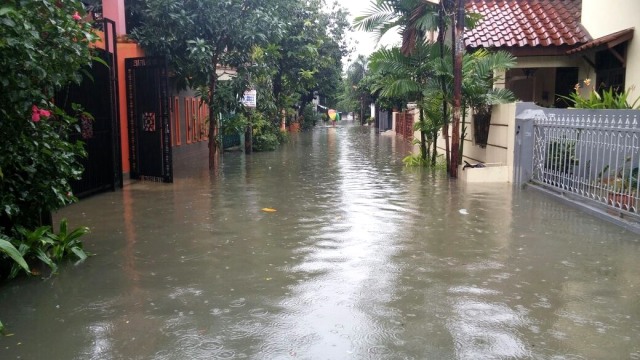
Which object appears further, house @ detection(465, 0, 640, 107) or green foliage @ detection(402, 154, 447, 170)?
green foliage @ detection(402, 154, 447, 170)

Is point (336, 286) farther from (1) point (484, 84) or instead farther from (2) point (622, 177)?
(1) point (484, 84)

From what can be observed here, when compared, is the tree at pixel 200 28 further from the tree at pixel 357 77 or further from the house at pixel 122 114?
the tree at pixel 357 77

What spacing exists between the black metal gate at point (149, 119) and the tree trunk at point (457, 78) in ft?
19.1

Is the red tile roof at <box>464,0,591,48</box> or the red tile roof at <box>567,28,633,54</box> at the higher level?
the red tile roof at <box>464,0,591,48</box>

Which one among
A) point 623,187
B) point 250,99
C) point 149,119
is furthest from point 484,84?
point 250,99

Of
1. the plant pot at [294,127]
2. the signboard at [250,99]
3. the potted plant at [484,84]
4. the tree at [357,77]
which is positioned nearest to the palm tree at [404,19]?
the potted plant at [484,84]

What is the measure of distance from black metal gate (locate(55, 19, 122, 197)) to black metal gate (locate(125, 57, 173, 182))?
862mm

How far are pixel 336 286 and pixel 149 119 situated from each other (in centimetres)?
779

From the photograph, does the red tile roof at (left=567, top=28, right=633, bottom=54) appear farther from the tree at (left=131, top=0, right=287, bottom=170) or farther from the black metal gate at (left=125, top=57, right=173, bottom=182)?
the black metal gate at (left=125, top=57, right=173, bottom=182)

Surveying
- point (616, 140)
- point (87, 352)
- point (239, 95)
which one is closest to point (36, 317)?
point (87, 352)

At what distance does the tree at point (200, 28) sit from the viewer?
12.0 meters

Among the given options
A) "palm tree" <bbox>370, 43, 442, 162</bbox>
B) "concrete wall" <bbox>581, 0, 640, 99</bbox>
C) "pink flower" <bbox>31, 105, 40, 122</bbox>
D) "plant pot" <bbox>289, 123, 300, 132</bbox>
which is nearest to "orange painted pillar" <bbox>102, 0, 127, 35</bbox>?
"palm tree" <bbox>370, 43, 442, 162</bbox>

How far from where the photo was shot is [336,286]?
4.85 m

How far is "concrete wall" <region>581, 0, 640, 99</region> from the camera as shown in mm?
12031
